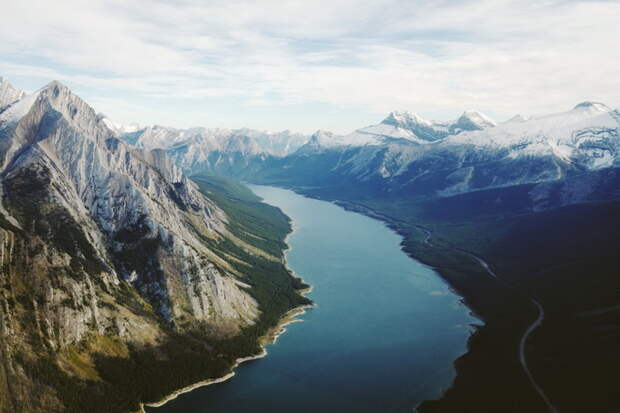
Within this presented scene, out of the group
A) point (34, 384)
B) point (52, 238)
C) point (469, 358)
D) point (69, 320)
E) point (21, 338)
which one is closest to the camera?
point (34, 384)

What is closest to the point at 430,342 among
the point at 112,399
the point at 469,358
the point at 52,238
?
the point at 469,358

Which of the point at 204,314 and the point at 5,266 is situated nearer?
the point at 5,266

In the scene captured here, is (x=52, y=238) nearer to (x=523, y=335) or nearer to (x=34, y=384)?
(x=34, y=384)

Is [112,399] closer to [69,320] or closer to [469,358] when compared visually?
[69,320]

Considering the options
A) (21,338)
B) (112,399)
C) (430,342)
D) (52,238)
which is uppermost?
(52,238)

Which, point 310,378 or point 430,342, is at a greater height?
point 430,342

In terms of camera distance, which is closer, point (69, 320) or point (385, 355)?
point (69, 320)

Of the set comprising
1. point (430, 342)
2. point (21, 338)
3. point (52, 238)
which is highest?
point (52, 238)

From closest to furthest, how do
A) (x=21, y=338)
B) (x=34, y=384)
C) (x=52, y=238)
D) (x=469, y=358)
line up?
(x=34, y=384) → (x=21, y=338) → (x=469, y=358) → (x=52, y=238)

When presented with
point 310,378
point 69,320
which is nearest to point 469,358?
point 310,378
